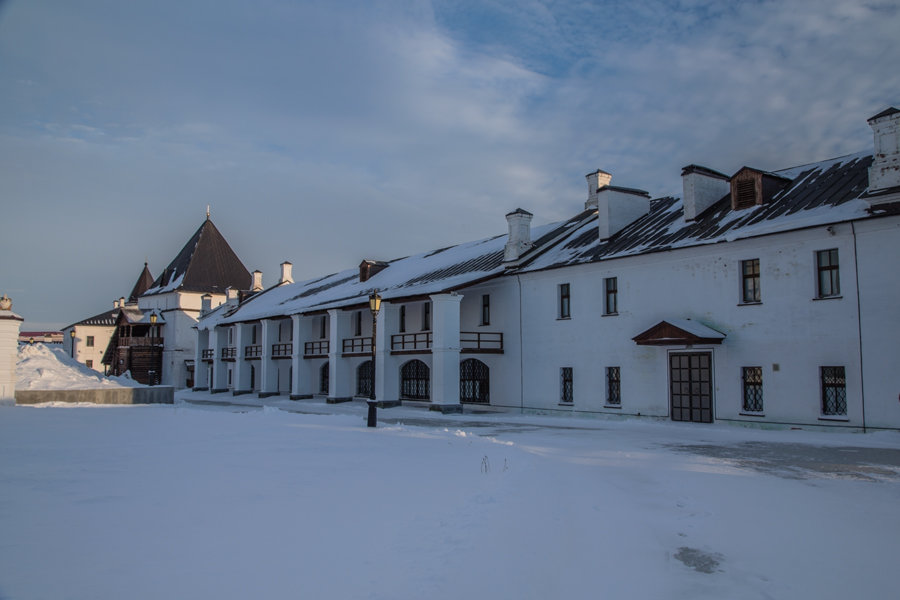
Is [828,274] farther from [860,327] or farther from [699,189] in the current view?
[699,189]

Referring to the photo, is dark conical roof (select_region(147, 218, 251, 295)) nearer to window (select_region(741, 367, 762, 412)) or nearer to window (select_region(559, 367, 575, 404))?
window (select_region(559, 367, 575, 404))

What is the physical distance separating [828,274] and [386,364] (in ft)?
64.4

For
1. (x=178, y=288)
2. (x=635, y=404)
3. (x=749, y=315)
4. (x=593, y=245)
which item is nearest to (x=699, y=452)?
(x=749, y=315)

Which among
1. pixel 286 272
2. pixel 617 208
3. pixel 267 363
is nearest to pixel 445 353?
pixel 617 208

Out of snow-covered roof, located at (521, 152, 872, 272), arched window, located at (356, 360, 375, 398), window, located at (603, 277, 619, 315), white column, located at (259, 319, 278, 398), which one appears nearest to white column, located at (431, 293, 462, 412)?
snow-covered roof, located at (521, 152, 872, 272)

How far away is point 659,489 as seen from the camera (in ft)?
32.7

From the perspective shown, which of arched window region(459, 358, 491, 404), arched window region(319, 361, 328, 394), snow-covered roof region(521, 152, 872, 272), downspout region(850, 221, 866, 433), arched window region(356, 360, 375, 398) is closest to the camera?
downspout region(850, 221, 866, 433)

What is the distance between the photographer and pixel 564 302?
27219 mm

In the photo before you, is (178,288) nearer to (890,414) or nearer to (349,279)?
(349,279)

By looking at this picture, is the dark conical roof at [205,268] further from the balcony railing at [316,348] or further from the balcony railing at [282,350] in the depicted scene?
the balcony railing at [316,348]

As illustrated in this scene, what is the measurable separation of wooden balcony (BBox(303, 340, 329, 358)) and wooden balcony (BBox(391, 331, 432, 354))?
7939 mm

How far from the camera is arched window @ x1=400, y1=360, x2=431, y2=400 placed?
Result: 111 ft

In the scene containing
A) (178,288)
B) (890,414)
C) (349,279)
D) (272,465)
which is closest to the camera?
(272,465)

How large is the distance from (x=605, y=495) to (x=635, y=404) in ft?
49.3
